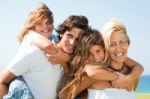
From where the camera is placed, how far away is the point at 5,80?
5.43 meters

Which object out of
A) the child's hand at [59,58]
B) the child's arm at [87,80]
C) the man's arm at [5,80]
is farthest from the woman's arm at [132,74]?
the man's arm at [5,80]

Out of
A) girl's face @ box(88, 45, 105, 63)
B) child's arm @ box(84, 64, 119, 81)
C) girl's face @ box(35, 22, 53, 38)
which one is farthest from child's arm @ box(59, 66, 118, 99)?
girl's face @ box(35, 22, 53, 38)

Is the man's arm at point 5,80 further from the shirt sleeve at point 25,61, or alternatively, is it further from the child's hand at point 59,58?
the child's hand at point 59,58

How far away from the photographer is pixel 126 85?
523 cm

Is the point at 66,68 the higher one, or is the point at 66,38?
the point at 66,38

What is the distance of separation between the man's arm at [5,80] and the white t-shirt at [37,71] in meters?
0.07

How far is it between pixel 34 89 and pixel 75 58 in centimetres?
65

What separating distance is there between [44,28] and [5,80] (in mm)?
920

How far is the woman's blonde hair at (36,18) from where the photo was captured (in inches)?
228

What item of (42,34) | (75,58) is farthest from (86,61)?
(42,34)

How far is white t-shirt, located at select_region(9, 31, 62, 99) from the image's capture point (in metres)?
5.30

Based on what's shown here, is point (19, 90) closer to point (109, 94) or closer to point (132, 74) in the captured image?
point (109, 94)

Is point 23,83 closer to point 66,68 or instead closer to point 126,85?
point 66,68

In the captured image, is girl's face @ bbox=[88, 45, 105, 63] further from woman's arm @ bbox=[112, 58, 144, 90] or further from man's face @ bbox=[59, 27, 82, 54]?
woman's arm @ bbox=[112, 58, 144, 90]
